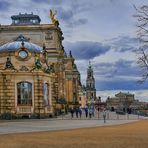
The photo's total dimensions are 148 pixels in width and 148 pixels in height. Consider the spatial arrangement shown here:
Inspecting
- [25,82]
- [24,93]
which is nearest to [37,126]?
[24,93]

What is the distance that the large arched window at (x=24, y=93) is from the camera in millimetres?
66438

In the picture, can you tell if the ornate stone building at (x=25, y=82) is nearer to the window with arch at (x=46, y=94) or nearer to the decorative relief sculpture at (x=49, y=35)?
the window with arch at (x=46, y=94)

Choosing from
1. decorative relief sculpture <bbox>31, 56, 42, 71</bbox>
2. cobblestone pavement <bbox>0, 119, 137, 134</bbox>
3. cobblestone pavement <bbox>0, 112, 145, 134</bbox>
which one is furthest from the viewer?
decorative relief sculpture <bbox>31, 56, 42, 71</bbox>

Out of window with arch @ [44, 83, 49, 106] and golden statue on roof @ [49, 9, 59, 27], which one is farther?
golden statue on roof @ [49, 9, 59, 27]

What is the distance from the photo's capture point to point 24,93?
218 ft

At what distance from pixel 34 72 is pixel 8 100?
16.5 ft

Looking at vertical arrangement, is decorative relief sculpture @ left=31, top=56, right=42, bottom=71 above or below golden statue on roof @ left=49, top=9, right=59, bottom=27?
below

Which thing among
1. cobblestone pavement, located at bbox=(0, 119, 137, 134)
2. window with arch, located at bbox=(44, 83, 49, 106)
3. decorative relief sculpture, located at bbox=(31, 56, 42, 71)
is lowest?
cobblestone pavement, located at bbox=(0, 119, 137, 134)

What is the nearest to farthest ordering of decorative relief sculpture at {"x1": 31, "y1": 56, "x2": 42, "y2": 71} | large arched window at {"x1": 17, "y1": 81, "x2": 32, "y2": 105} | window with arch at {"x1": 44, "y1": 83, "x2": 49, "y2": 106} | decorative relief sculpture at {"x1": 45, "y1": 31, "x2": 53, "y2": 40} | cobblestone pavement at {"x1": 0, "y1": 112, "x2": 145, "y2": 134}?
cobblestone pavement at {"x1": 0, "y1": 112, "x2": 145, "y2": 134}
large arched window at {"x1": 17, "y1": 81, "x2": 32, "y2": 105}
decorative relief sculpture at {"x1": 31, "y1": 56, "x2": 42, "y2": 71}
window with arch at {"x1": 44, "y1": 83, "x2": 49, "y2": 106}
decorative relief sculpture at {"x1": 45, "y1": 31, "x2": 53, "y2": 40}

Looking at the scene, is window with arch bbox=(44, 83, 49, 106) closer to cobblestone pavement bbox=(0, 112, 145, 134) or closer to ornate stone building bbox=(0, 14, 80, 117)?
ornate stone building bbox=(0, 14, 80, 117)

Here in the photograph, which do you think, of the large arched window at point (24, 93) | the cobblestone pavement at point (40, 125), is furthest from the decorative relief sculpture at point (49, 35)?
the cobblestone pavement at point (40, 125)

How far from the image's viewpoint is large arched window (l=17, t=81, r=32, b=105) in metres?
66.4

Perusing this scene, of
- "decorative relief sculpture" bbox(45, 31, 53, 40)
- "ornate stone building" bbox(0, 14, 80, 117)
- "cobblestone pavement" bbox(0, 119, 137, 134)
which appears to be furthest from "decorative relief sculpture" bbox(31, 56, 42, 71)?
"decorative relief sculpture" bbox(45, 31, 53, 40)

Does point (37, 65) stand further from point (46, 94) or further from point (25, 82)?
point (46, 94)
